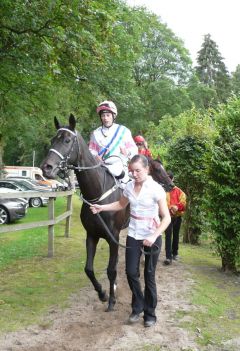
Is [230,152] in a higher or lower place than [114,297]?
higher

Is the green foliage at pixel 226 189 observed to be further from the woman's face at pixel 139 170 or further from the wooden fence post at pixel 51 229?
the wooden fence post at pixel 51 229

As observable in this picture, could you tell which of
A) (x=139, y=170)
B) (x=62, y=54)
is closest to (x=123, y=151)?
(x=139, y=170)

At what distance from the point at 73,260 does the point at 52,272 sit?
110cm

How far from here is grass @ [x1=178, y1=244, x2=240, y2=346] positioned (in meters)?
5.23

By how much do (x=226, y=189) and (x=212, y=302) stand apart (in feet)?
7.51

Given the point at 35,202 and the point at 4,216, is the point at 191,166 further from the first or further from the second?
the point at 35,202

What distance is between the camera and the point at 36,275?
8.09 meters

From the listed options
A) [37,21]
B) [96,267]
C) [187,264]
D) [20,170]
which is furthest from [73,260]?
[20,170]

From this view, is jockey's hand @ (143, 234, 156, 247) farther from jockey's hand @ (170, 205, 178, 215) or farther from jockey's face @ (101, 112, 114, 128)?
jockey's hand @ (170, 205, 178, 215)

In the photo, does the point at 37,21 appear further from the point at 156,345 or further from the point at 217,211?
the point at 156,345

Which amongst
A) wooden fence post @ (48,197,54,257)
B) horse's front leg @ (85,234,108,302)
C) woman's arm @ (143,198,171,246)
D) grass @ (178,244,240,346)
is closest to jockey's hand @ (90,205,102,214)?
horse's front leg @ (85,234,108,302)

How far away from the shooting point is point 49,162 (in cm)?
489

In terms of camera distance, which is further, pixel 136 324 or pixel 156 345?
pixel 136 324

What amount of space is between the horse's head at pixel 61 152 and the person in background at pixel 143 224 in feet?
2.63
